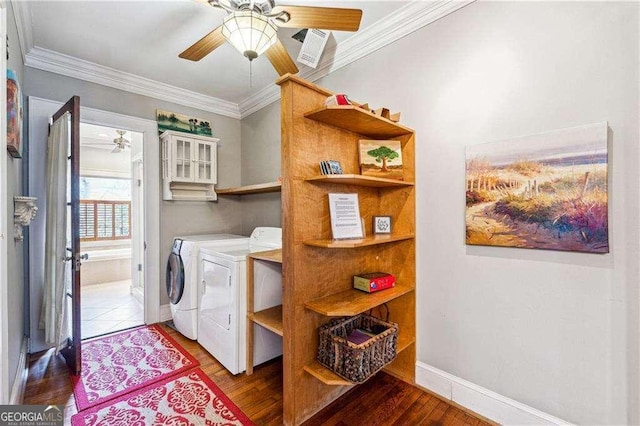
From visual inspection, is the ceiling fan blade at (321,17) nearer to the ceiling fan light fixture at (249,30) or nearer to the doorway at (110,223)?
the ceiling fan light fixture at (249,30)

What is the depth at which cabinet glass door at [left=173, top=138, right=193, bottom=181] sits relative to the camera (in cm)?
318

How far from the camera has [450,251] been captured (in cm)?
190

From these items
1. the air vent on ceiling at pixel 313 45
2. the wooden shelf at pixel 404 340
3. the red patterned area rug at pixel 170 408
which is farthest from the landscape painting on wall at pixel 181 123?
the wooden shelf at pixel 404 340

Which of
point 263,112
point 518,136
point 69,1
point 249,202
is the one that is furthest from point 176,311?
point 518,136

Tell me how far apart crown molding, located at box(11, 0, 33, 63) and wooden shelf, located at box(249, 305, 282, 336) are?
258 centimetres

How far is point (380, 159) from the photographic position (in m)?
2.02

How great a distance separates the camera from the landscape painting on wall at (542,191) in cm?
137

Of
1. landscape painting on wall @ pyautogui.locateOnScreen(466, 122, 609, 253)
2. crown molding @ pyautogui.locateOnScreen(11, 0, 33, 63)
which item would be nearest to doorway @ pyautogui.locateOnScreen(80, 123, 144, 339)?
crown molding @ pyautogui.locateOnScreen(11, 0, 33, 63)

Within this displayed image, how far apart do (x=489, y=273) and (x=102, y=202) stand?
6.61 metres

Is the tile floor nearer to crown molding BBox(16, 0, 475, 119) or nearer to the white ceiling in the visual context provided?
crown molding BBox(16, 0, 475, 119)

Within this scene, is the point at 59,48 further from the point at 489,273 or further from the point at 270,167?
the point at 489,273

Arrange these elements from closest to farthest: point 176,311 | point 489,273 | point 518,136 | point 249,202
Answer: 1. point 518,136
2. point 489,273
3. point 176,311
4. point 249,202

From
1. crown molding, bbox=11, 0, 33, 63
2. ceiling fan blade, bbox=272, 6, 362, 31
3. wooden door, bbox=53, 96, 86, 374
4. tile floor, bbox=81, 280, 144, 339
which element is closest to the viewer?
ceiling fan blade, bbox=272, 6, 362, 31

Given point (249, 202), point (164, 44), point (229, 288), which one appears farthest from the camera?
point (249, 202)
